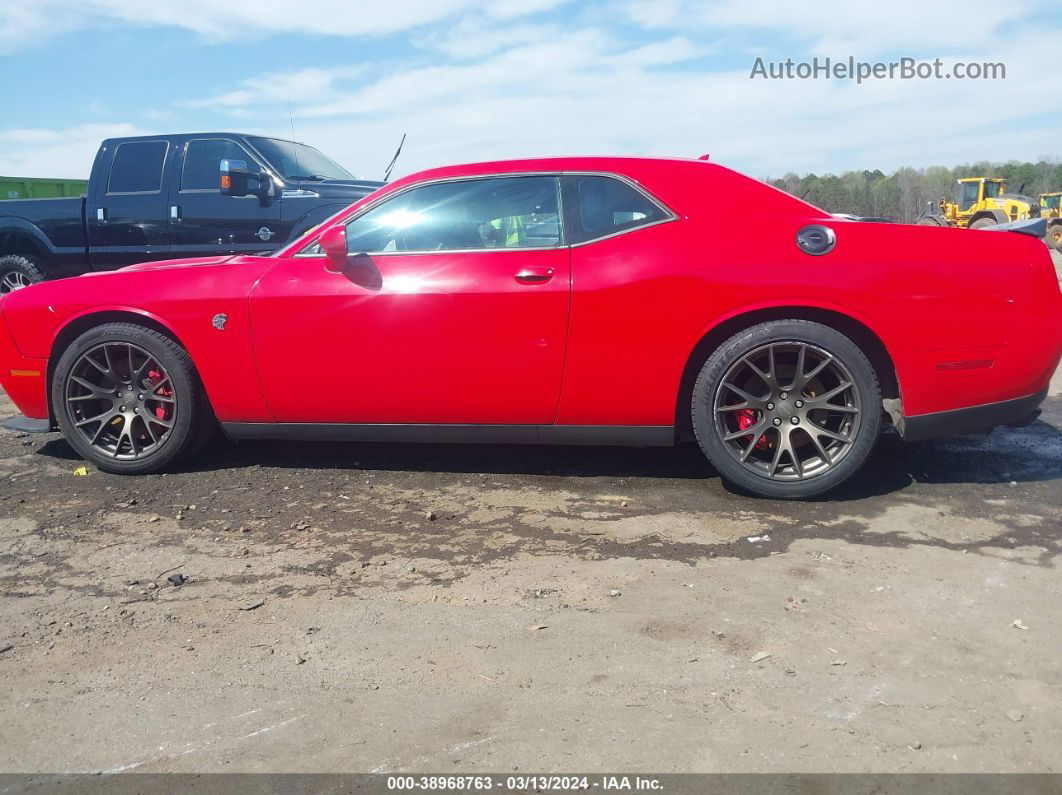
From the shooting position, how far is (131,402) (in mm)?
4578

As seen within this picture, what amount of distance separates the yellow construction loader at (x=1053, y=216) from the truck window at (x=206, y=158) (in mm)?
22484

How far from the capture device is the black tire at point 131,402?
4.43 meters

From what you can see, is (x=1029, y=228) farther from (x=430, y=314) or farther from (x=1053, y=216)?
(x=1053, y=216)

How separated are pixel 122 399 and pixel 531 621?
9.18 feet

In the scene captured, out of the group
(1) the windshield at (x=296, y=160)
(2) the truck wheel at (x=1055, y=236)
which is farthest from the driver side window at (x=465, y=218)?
(2) the truck wheel at (x=1055, y=236)

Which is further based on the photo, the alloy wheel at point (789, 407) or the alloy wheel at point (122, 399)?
the alloy wheel at point (122, 399)

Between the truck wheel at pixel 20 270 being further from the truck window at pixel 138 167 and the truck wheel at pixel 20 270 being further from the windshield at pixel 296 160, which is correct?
the windshield at pixel 296 160

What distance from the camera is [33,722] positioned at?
2.39 metres

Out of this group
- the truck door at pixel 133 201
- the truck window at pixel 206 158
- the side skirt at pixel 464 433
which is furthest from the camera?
the truck door at pixel 133 201

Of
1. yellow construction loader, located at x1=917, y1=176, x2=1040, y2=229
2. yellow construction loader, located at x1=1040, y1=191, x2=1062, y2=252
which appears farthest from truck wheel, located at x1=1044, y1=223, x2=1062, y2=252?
yellow construction loader, located at x1=917, y1=176, x2=1040, y2=229

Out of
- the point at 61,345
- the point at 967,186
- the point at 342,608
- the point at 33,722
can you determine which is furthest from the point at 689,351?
the point at 967,186

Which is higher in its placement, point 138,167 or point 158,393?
point 138,167

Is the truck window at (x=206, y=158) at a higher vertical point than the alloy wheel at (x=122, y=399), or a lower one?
higher

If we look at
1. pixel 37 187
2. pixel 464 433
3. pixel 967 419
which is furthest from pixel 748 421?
pixel 37 187
